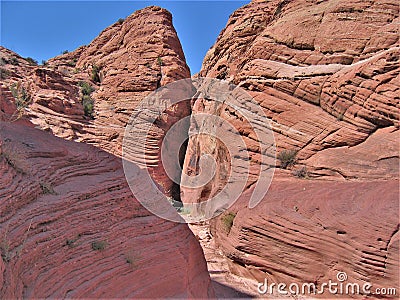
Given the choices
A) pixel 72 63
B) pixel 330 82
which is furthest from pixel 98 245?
pixel 72 63

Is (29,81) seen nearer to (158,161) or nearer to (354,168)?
(158,161)

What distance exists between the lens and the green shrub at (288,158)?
39.5 feet

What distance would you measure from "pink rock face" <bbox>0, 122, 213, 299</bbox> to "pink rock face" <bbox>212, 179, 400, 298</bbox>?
10.4 ft

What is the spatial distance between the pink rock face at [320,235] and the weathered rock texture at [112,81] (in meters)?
10.8

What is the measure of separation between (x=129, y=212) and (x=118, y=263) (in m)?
1.30

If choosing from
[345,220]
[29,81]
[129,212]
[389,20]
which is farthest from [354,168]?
[29,81]

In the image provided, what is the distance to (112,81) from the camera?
22547 millimetres

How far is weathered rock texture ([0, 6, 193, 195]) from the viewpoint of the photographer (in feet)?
62.0

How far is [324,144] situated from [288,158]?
4.98ft

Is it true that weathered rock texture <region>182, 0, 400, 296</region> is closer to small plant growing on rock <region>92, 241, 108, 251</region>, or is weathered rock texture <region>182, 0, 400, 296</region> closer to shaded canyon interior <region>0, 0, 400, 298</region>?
shaded canyon interior <region>0, 0, 400, 298</region>

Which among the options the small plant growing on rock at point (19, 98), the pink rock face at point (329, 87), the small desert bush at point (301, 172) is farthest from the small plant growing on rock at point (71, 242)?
the small desert bush at point (301, 172)

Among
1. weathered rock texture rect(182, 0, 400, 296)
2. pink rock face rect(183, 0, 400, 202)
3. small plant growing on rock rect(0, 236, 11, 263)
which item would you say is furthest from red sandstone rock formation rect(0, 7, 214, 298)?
pink rock face rect(183, 0, 400, 202)

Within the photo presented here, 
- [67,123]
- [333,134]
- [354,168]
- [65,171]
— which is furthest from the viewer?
[67,123]

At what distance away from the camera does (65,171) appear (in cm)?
569
